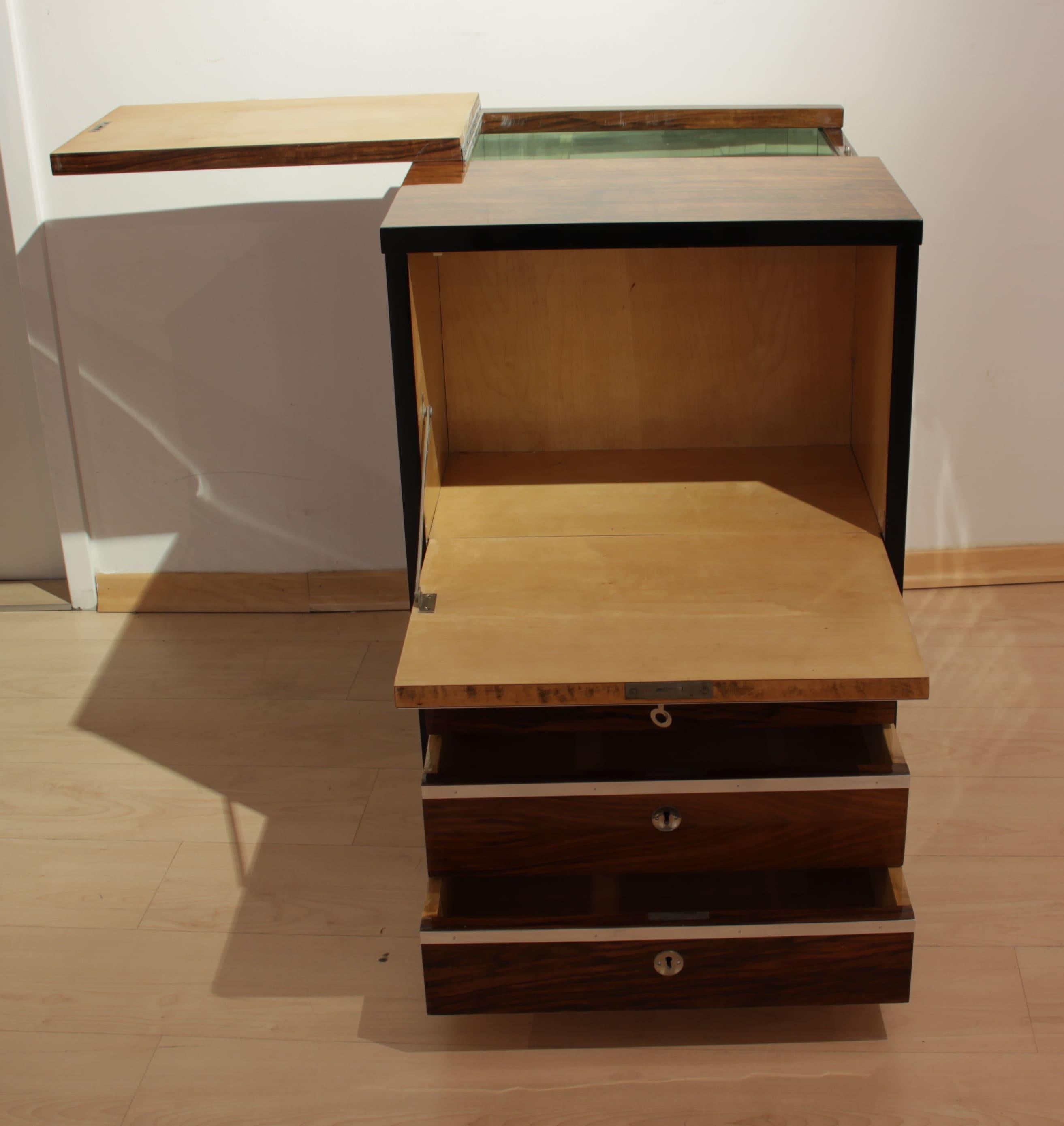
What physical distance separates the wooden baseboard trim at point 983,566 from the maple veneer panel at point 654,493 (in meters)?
0.80

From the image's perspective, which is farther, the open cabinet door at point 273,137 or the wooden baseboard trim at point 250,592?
the wooden baseboard trim at point 250,592

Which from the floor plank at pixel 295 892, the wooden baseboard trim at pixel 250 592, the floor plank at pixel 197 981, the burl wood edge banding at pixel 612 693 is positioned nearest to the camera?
the burl wood edge banding at pixel 612 693

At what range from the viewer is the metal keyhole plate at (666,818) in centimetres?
115

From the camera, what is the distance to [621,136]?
160 centimetres

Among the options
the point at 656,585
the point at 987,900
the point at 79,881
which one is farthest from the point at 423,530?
the point at 987,900

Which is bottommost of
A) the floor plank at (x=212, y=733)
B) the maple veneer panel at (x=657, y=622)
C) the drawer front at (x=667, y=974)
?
the floor plank at (x=212, y=733)

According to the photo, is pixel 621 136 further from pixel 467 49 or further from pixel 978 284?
pixel 978 284

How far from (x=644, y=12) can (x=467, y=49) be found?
0.29 m

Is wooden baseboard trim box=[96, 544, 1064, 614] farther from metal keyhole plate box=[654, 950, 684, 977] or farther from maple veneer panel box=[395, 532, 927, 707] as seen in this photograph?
metal keyhole plate box=[654, 950, 684, 977]

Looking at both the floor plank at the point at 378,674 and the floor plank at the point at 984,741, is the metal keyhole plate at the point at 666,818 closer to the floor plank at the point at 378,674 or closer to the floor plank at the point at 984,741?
the floor plank at the point at 984,741

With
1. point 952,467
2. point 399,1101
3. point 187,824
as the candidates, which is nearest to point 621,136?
point 952,467

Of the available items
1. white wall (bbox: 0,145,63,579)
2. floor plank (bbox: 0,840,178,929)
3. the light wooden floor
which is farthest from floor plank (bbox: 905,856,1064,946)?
white wall (bbox: 0,145,63,579)

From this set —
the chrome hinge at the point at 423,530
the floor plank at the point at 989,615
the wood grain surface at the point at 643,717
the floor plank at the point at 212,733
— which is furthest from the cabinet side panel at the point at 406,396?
the floor plank at the point at 989,615

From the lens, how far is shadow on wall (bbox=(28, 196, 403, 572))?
6.52 ft
